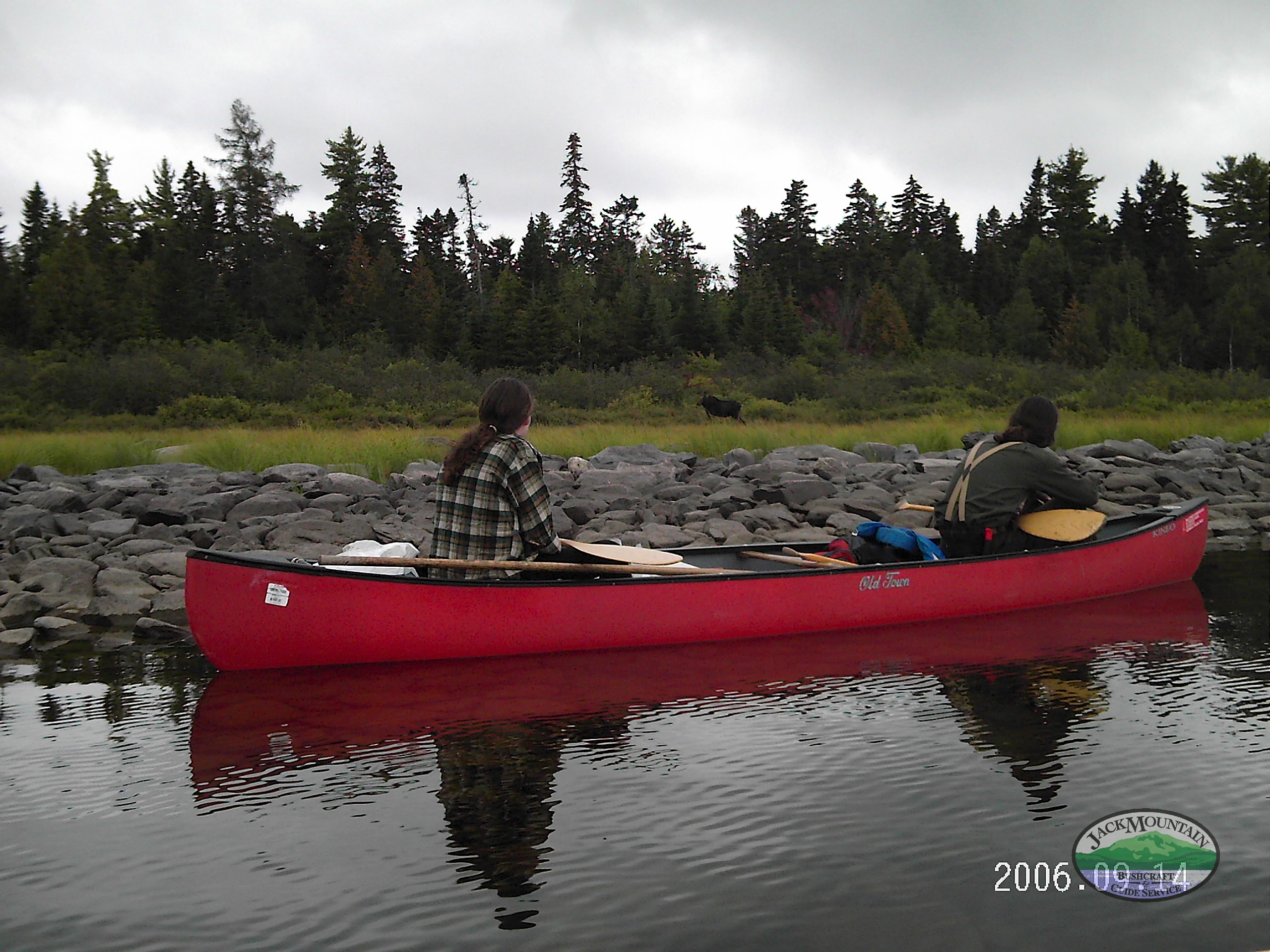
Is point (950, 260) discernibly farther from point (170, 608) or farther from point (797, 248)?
point (170, 608)

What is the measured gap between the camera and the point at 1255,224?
55375 millimetres

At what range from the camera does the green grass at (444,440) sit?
15.3 metres

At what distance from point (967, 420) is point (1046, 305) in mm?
37094

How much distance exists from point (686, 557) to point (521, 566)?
2259mm

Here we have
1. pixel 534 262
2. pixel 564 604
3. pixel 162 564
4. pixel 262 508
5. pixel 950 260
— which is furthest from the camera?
pixel 950 260

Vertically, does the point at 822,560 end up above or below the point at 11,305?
below

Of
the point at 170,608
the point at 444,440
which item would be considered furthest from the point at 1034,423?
the point at 444,440

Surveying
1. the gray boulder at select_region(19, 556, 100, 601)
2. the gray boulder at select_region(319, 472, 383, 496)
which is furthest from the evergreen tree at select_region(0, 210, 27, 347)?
the gray boulder at select_region(19, 556, 100, 601)

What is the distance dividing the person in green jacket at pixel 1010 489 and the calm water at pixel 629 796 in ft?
3.60

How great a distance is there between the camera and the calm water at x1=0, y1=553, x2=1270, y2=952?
3.27 m

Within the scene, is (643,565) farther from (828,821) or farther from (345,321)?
(345,321)

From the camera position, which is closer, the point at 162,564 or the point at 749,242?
the point at 162,564

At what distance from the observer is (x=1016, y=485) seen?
771cm

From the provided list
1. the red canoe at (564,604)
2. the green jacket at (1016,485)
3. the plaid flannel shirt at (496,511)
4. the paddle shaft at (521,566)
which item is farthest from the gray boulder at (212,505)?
the green jacket at (1016,485)
